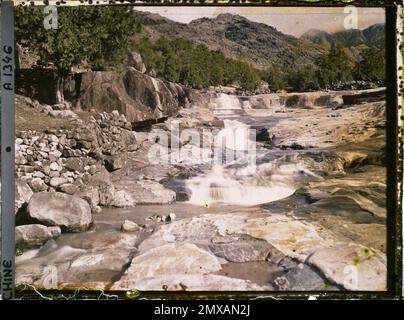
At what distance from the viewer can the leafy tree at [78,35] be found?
3.88m

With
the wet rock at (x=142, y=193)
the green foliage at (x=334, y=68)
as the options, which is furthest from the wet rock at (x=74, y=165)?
the green foliage at (x=334, y=68)

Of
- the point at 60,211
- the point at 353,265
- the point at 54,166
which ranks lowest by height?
the point at 353,265

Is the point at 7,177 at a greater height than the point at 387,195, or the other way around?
the point at 7,177

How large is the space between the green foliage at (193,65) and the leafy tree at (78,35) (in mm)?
212

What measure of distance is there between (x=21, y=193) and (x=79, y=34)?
1.45 metres

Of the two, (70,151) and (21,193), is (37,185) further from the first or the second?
(70,151)

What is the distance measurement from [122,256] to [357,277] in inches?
79.0

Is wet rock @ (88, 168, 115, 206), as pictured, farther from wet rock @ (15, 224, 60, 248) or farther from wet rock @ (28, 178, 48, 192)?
wet rock @ (15, 224, 60, 248)

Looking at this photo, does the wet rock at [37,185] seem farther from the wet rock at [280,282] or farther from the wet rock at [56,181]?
the wet rock at [280,282]

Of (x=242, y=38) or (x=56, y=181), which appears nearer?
(x=56, y=181)

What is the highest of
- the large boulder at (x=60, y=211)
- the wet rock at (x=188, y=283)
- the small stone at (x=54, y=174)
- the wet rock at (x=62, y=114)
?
the wet rock at (x=62, y=114)

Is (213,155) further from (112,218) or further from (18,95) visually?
(18,95)

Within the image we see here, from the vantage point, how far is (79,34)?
394cm

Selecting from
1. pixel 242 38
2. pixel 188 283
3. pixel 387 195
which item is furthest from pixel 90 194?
pixel 387 195
